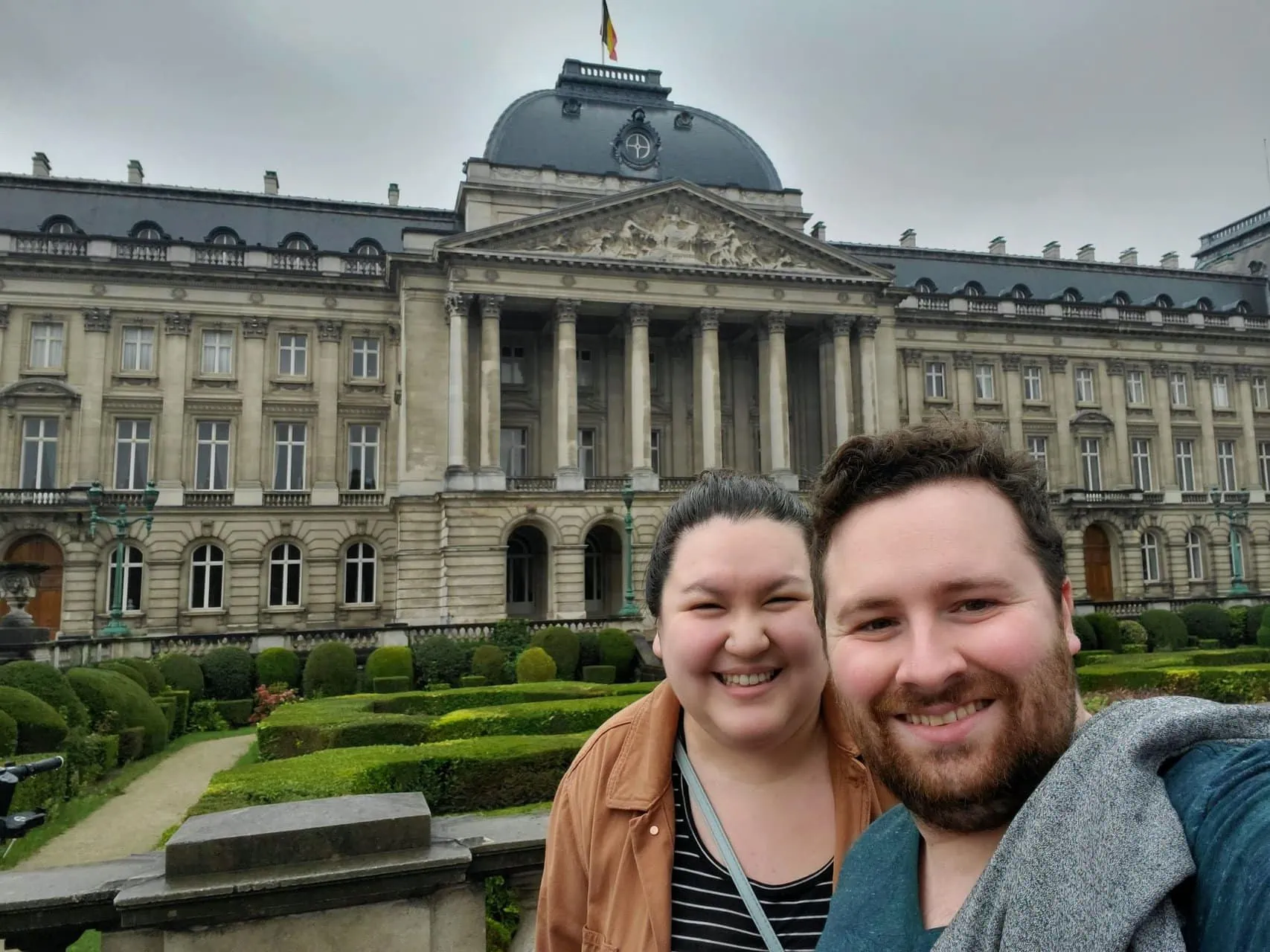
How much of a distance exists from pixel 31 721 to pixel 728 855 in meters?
13.1

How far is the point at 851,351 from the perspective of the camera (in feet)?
123

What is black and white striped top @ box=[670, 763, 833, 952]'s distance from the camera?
2.28 metres

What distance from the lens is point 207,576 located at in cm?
3406

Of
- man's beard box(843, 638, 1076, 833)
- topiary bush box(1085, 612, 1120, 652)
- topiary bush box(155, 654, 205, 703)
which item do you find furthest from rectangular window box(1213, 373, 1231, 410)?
man's beard box(843, 638, 1076, 833)

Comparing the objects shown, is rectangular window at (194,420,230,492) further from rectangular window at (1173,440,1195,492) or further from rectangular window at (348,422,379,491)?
rectangular window at (1173,440,1195,492)

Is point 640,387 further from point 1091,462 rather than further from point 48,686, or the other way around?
point 1091,462

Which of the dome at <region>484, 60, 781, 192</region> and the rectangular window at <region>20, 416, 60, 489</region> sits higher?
the dome at <region>484, 60, 781, 192</region>

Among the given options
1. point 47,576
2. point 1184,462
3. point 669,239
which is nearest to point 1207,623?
point 1184,462

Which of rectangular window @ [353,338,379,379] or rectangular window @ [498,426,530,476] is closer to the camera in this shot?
rectangular window @ [498,426,530,476]

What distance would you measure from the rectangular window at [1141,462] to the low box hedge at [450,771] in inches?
1773

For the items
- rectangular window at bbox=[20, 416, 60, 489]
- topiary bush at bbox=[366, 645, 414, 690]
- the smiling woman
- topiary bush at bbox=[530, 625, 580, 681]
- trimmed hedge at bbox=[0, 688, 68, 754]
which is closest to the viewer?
the smiling woman

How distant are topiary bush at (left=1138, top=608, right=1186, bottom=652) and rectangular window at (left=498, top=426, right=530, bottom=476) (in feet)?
78.4

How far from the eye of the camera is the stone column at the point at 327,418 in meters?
35.5

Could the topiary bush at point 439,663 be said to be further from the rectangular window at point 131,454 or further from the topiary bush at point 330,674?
the rectangular window at point 131,454
